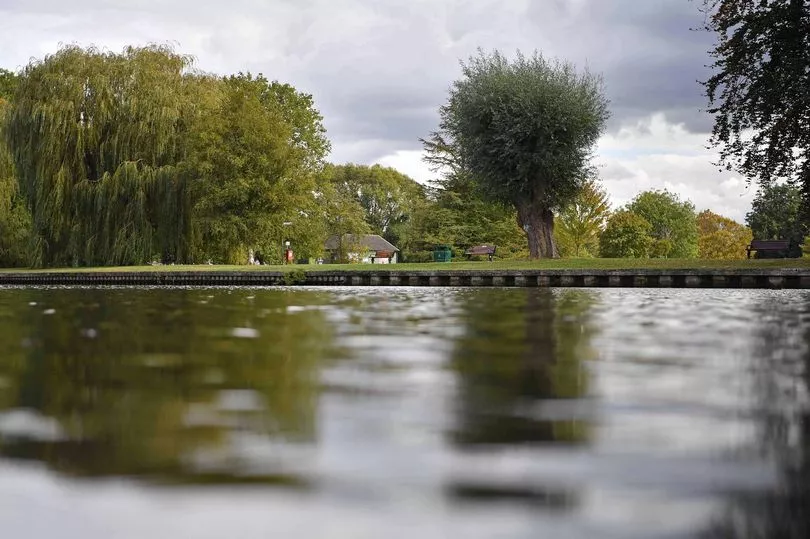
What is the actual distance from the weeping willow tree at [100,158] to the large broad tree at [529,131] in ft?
46.1

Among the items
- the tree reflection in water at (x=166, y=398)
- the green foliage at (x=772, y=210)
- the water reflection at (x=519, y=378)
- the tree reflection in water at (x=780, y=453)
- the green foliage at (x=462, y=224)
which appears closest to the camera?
the tree reflection in water at (x=780, y=453)

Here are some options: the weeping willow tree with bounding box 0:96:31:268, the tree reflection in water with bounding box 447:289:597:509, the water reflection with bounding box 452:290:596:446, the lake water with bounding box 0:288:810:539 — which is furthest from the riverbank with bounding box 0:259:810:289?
the lake water with bounding box 0:288:810:539

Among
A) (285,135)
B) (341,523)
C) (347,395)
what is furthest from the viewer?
(285,135)

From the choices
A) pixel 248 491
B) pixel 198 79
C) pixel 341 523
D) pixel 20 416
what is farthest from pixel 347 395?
pixel 198 79

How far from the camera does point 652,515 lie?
7.15 feet

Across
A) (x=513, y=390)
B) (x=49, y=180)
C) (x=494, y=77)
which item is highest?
(x=494, y=77)

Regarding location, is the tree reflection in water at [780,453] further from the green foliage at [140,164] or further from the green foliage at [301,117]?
the green foliage at [301,117]

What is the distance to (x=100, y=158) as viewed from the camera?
142 ft

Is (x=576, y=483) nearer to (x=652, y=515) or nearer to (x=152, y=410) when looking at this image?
(x=652, y=515)

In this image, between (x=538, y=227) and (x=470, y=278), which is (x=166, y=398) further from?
(x=538, y=227)

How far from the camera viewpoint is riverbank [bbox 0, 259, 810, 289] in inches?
981

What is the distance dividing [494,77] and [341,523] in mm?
38339

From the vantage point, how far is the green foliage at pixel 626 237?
7006cm

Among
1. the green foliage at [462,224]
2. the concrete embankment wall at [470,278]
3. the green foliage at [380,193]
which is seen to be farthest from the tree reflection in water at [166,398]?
the green foliage at [380,193]
